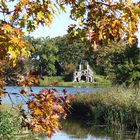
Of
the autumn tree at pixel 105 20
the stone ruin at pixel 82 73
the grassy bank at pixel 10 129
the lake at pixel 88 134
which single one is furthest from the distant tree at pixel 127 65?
the stone ruin at pixel 82 73

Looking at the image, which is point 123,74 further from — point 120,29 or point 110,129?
point 120,29

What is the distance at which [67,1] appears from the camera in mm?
3664

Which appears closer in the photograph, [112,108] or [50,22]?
[50,22]

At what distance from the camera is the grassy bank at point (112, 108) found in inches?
703

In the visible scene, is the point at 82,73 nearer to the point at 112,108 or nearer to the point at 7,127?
the point at 112,108

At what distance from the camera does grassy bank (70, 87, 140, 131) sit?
703 inches

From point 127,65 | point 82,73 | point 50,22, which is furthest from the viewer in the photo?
point 82,73

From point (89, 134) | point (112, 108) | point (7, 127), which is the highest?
point (7, 127)

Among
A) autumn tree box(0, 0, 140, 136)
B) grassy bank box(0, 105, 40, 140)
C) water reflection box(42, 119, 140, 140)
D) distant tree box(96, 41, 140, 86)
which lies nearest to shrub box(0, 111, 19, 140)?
grassy bank box(0, 105, 40, 140)

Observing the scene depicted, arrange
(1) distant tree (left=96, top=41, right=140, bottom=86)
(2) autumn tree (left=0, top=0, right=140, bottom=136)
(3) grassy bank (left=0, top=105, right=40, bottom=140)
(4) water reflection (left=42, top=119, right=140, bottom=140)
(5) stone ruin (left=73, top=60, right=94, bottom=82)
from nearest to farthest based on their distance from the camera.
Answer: (2) autumn tree (left=0, top=0, right=140, bottom=136)
(3) grassy bank (left=0, top=105, right=40, bottom=140)
(4) water reflection (left=42, top=119, right=140, bottom=140)
(1) distant tree (left=96, top=41, right=140, bottom=86)
(5) stone ruin (left=73, top=60, right=94, bottom=82)

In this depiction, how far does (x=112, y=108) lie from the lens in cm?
1880

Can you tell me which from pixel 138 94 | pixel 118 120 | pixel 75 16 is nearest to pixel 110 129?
pixel 118 120

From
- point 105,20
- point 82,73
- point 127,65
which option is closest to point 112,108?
point 127,65

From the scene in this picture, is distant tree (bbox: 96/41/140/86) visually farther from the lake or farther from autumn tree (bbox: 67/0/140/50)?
autumn tree (bbox: 67/0/140/50)
